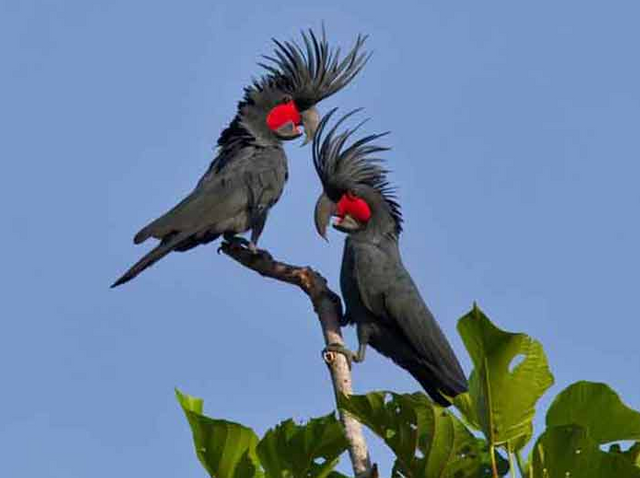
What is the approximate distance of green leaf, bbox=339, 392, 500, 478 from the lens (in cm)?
494

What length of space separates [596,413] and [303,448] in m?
1.18

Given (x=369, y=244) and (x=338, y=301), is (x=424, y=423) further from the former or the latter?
(x=369, y=244)

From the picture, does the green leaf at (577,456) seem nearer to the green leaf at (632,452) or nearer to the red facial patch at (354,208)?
the green leaf at (632,452)

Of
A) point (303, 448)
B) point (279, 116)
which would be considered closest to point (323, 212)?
point (279, 116)

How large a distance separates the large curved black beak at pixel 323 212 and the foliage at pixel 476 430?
2.53 metres

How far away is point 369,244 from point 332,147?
0.64m

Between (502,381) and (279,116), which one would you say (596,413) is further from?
(279,116)

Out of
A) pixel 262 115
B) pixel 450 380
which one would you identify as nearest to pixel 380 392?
pixel 450 380

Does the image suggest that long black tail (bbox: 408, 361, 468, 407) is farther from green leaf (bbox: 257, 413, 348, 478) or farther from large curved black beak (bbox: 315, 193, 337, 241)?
green leaf (bbox: 257, 413, 348, 478)

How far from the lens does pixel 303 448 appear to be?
5109 mm

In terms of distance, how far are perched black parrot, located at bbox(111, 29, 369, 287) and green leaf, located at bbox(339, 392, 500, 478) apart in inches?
126

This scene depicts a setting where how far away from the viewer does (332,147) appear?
25.4 ft

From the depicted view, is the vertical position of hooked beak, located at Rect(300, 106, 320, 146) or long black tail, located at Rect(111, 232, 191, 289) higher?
hooked beak, located at Rect(300, 106, 320, 146)

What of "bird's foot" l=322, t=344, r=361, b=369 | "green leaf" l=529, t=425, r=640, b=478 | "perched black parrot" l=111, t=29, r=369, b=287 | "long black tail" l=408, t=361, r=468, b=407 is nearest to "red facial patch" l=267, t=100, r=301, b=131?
"perched black parrot" l=111, t=29, r=369, b=287
